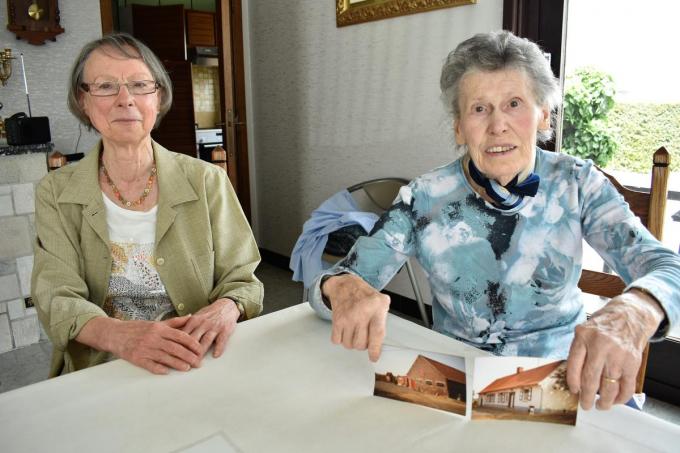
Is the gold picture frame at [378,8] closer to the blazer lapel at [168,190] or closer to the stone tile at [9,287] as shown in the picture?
the blazer lapel at [168,190]

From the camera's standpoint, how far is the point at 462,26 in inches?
110

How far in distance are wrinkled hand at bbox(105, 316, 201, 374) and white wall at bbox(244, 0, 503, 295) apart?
2.09m

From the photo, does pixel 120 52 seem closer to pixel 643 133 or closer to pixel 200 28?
pixel 643 133

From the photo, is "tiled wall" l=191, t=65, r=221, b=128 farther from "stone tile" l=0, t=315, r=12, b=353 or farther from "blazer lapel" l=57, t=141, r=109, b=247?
"blazer lapel" l=57, t=141, r=109, b=247

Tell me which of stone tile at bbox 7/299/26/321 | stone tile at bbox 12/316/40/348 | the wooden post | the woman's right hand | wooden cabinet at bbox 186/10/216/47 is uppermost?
wooden cabinet at bbox 186/10/216/47

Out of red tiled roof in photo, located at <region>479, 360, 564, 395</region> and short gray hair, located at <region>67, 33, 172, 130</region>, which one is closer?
red tiled roof in photo, located at <region>479, 360, 564, 395</region>

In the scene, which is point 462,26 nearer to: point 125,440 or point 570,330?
point 570,330

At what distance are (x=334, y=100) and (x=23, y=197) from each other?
6.37ft

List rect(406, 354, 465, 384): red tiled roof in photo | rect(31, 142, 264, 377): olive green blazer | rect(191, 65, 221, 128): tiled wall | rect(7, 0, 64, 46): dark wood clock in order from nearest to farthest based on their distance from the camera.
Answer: rect(406, 354, 465, 384): red tiled roof in photo → rect(31, 142, 264, 377): olive green blazer → rect(7, 0, 64, 46): dark wood clock → rect(191, 65, 221, 128): tiled wall

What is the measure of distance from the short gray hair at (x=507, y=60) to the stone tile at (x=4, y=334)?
9.39ft

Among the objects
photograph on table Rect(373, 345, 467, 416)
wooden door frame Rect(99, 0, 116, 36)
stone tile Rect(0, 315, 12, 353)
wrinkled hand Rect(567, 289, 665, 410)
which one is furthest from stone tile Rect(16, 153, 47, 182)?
wrinkled hand Rect(567, 289, 665, 410)

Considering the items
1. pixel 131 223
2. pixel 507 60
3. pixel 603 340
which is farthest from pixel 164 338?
pixel 507 60

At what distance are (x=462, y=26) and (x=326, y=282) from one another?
2055 millimetres

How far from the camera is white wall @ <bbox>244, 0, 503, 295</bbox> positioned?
9.90ft
